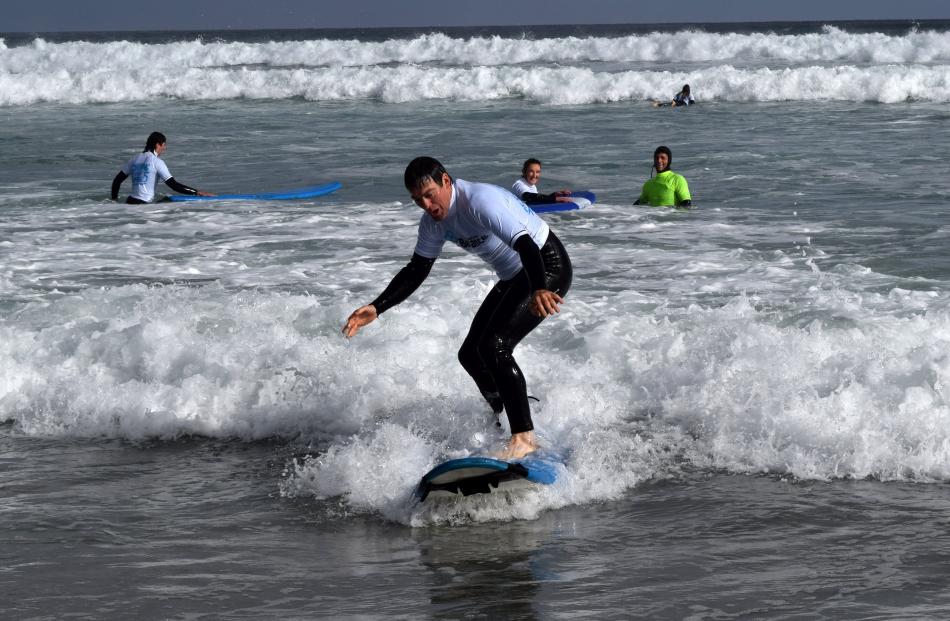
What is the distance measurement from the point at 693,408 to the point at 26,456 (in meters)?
3.91

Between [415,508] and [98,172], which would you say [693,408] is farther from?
[98,172]

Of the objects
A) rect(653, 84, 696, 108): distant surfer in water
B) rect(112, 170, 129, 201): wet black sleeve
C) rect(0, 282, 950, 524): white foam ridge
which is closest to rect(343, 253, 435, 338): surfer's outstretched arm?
rect(0, 282, 950, 524): white foam ridge

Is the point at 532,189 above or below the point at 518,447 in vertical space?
above

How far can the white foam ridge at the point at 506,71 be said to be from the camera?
3128 centimetres

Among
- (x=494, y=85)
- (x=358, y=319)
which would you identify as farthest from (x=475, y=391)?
(x=494, y=85)

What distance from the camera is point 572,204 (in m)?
14.1

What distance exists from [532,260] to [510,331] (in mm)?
573

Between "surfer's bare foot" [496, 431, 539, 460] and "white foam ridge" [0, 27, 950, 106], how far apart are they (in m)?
25.5

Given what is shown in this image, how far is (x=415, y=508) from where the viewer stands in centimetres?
563

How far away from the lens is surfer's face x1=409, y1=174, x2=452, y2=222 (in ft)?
17.9

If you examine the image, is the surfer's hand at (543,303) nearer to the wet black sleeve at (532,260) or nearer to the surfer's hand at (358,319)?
the wet black sleeve at (532,260)

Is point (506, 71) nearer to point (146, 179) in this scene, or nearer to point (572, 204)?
point (146, 179)

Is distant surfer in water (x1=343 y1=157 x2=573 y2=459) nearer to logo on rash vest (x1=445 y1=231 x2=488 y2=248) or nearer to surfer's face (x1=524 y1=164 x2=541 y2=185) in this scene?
logo on rash vest (x1=445 y1=231 x2=488 y2=248)

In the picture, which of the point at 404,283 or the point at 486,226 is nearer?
the point at 486,226
